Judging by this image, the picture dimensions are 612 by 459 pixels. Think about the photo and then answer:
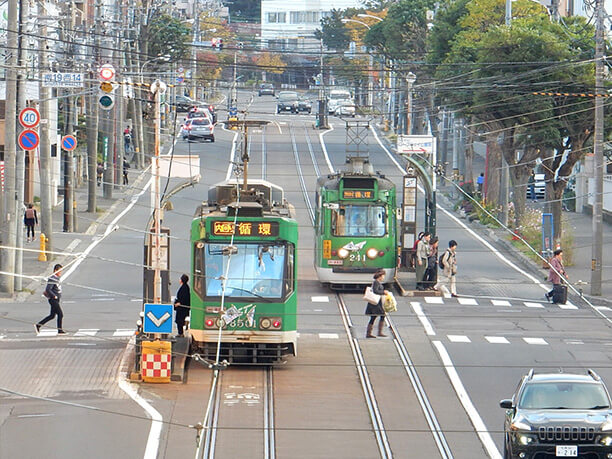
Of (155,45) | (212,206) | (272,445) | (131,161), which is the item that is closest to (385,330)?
(212,206)

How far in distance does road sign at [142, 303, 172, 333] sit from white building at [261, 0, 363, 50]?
140 metres

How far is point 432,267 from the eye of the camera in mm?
37844

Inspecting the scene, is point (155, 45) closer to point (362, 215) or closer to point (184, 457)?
point (362, 215)

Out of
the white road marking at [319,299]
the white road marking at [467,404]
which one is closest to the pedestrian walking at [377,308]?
the white road marking at [467,404]

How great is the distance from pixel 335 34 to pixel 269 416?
12522 cm

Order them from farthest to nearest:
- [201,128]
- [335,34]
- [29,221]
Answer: [335,34] → [201,128] → [29,221]

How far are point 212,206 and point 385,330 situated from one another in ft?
19.5

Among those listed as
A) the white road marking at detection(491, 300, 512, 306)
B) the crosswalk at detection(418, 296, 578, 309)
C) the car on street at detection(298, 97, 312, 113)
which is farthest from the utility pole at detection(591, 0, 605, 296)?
the car on street at detection(298, 97, 312, 113)

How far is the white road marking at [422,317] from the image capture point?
31953 mm

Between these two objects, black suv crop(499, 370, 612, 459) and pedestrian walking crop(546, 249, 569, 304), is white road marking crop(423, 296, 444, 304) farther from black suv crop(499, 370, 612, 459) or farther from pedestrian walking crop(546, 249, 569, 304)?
black suv crop(499, 370, 612, 459)

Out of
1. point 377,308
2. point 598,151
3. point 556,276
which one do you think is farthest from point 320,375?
point 598,151

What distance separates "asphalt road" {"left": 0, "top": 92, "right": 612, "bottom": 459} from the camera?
20.9m

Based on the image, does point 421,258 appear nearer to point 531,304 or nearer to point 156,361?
point 531,304

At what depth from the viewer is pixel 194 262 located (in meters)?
→ 26.2
